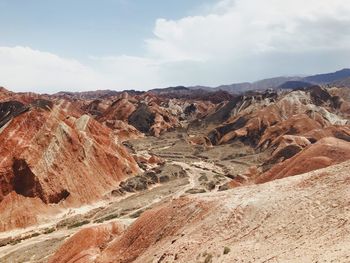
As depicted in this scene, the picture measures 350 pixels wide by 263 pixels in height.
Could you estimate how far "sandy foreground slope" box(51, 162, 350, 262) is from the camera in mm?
22031

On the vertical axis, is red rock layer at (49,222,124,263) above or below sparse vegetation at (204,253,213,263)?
below

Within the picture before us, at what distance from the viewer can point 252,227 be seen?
1021 inches

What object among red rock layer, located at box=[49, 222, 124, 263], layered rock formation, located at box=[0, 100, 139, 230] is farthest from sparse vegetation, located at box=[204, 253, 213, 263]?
layered rock formation, located at box=[0, 100, 139, 230]

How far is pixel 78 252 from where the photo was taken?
119 feet

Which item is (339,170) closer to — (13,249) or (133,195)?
(13,249)

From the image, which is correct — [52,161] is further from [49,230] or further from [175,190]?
[175,190]

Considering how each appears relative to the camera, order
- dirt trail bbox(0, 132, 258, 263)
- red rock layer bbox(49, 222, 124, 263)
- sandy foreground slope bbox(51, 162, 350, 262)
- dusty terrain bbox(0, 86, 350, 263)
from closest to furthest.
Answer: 1. sandy foreground slope bbox(51, 162, 350, 262)
2. dusty terrain bbox(0, 86, 350, 263)
3. red rock layer bbox(49, 222, 124, 263)
4. dirt trail bbox(0, 132, 258, 263)

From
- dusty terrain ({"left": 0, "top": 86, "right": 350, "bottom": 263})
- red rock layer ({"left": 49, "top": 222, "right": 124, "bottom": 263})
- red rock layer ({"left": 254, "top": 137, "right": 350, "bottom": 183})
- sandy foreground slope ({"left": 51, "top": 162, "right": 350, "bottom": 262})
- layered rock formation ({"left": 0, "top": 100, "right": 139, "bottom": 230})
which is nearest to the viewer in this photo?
sandy foreground slope ({"left": 51, "top": 162, "right": 350, "bottom": 262})

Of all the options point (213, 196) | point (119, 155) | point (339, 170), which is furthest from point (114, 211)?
point (339, 170)

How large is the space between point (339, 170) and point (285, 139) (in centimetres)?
7041

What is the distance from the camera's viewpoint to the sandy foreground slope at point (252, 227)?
22.0m

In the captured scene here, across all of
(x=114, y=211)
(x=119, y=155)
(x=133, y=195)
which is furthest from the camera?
(x=119, y=155)

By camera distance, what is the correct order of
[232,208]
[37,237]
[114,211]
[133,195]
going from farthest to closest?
[133,195], [114,211], [37,237], [232,208]

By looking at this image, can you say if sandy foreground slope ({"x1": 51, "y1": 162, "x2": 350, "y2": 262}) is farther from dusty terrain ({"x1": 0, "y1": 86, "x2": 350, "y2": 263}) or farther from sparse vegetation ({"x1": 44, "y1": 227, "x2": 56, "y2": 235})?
sparse vegetation ({"x1": 44, "y1": 227, "x2": 56, "y2": 235})
